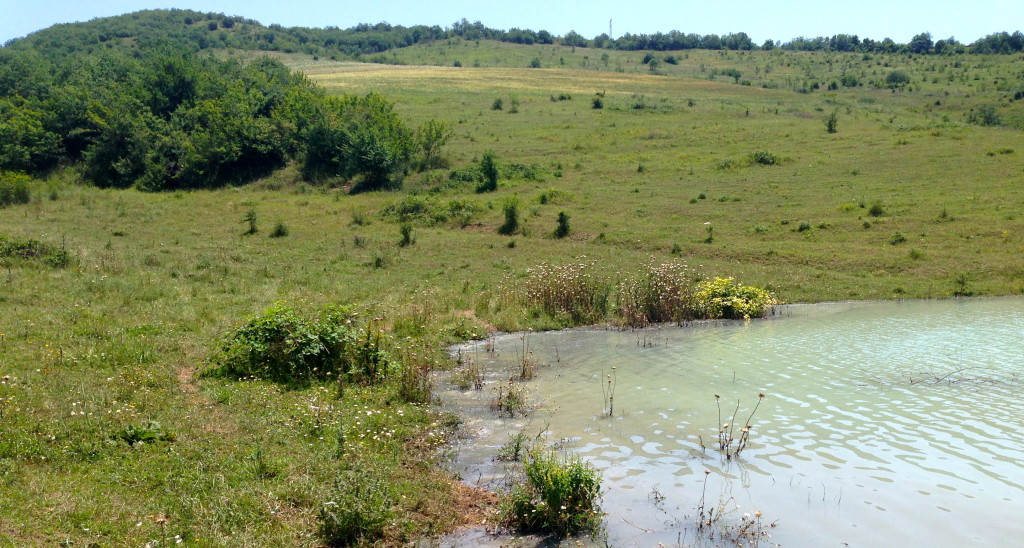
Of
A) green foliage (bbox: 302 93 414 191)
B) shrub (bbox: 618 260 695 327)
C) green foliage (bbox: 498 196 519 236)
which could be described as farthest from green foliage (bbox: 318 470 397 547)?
green foliage (bbox: 302 93 414 191)

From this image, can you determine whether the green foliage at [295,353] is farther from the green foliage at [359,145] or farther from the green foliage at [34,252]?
the green foliage at [359,145]

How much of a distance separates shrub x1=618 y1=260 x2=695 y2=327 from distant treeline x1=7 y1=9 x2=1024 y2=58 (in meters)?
A: 105

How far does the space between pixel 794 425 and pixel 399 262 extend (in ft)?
54.7

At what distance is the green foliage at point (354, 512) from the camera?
7234 mm

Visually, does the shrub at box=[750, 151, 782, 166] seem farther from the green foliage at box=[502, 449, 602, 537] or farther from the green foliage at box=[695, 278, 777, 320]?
the green foliage at box=[502, 449, 602, 537]

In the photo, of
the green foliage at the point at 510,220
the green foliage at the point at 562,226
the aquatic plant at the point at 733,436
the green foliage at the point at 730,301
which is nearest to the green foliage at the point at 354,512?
the aquatic plant at the point at 733,436

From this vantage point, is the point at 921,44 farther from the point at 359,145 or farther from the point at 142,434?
the point at 142,434

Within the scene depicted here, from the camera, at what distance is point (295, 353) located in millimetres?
12398

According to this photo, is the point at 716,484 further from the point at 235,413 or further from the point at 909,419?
the point at 235,413

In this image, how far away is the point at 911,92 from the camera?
7406cm

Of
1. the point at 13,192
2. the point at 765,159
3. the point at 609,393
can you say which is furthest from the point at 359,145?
the point at 609,393

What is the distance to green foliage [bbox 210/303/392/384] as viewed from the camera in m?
12.3

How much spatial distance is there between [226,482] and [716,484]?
5.74 meters

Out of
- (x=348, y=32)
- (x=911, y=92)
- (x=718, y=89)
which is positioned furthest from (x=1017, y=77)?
(x=348, y=32)
